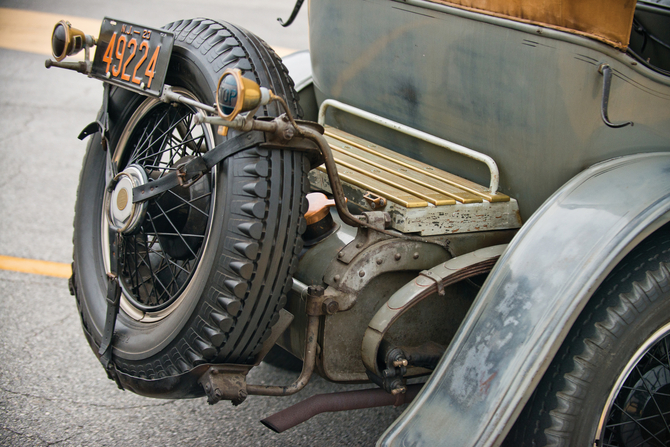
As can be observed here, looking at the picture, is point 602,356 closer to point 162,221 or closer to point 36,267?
point 162,221

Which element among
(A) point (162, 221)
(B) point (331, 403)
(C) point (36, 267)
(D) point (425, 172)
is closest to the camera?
(B) point (331, 403)

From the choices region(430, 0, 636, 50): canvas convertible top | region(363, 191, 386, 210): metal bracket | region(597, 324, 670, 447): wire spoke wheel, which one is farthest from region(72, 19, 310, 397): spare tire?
region(597, 324, 670, 447): wire spoke wheel

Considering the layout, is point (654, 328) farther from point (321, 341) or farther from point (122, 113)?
point (122, 113)

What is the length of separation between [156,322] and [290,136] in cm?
80

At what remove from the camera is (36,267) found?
385cm

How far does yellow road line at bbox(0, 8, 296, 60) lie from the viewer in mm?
8664

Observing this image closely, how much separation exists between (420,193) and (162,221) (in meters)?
0.87

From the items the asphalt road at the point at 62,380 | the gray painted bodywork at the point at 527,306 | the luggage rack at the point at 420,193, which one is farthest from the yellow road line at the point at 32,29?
the gray painted bodywork at the point at 527,306

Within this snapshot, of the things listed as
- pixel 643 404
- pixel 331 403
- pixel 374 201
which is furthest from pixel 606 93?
pixel 331 403

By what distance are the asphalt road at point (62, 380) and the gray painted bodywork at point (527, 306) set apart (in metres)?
0.78

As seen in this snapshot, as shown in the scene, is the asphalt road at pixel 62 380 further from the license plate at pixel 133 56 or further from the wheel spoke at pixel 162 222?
the license plate at pixel 133 56

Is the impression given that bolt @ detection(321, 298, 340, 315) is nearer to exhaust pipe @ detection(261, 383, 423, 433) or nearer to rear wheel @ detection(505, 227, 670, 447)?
exhaust pipe @ detection(261, 383, 423, 433)

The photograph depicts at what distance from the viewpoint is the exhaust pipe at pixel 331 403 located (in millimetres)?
1996

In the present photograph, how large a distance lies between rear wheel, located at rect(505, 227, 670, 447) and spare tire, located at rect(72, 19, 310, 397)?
804 mm
